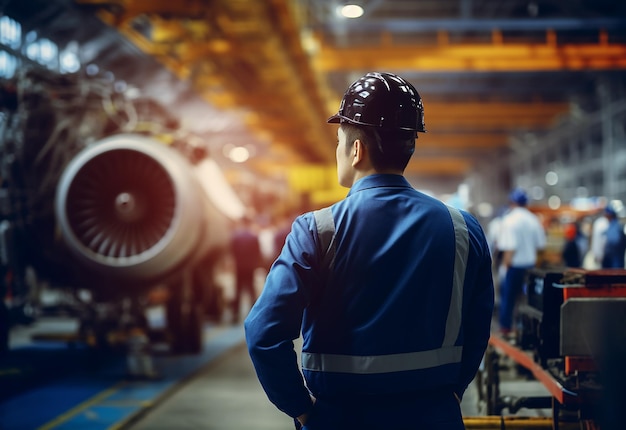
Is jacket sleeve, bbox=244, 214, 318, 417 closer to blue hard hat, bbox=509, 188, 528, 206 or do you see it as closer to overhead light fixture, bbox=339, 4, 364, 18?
overhead light fixture, bbox=339, 4, 364, 18

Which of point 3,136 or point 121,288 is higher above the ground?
point 3,136

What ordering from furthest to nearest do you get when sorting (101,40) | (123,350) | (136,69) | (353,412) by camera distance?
(136,69) < (101,40) < (123,350) < (353,412)

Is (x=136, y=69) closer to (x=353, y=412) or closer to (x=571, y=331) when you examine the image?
(x=571, y=331)

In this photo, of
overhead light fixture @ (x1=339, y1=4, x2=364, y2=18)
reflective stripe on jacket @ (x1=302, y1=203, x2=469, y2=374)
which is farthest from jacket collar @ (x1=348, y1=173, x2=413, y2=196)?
overhead light fixture @ (x1=339, y1=4, x2=364, y2=18)

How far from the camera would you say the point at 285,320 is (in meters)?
2.00

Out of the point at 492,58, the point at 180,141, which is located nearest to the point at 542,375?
the point at 180,141

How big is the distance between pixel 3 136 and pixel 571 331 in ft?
20.1

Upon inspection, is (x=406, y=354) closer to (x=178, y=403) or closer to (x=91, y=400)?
(x=178, y=403)

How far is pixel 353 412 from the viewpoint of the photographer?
6.72ft

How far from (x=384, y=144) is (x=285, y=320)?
0.61 metres

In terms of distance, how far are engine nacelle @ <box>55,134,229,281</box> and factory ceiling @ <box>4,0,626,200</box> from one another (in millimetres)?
2140

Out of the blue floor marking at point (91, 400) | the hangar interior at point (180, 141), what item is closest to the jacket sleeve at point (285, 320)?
the hangar interior at point (180, 141)

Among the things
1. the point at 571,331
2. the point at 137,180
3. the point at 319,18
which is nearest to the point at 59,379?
the point at 137,180

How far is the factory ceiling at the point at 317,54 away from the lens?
382 inches
